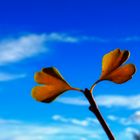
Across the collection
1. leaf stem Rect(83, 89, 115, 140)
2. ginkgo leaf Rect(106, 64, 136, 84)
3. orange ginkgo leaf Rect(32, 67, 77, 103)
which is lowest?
leaf stem Rect(83, 89, 115, 140)

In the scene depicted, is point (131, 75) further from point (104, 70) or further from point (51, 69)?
point (51, 69)

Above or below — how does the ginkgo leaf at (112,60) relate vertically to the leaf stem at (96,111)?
above

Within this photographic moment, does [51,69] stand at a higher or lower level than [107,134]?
higher

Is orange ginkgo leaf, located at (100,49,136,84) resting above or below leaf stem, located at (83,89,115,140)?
above

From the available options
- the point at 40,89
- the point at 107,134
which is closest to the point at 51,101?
the point at 40,89

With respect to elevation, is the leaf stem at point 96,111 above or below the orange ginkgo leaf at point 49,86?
below

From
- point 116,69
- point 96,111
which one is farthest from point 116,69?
point 96,111

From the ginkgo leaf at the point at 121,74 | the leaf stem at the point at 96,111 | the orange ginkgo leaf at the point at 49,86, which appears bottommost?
the leaf stem at the point at 96,111
